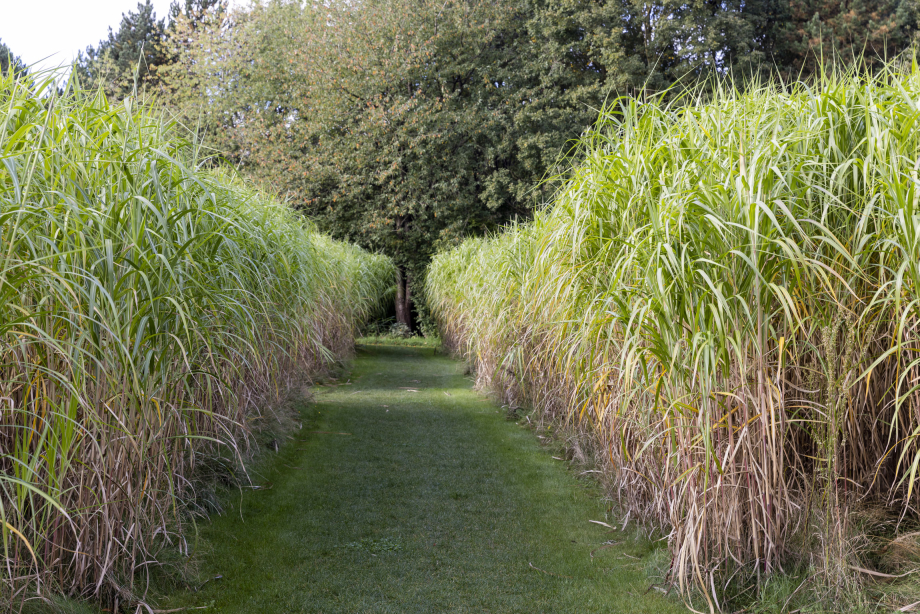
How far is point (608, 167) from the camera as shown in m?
3.11

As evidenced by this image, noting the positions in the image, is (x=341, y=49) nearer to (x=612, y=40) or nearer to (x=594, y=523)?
(x=612, y=40)

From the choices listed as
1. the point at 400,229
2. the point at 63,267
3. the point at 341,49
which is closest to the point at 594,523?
the point at 63,267

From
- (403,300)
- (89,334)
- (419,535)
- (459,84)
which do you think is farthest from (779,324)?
(459,84)

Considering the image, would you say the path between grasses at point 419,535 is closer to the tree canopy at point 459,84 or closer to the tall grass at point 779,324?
the tall grass at point 779,324

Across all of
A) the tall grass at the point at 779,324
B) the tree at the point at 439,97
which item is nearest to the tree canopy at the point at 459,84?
the tree at the point at 439,97

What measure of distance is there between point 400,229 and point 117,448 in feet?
49.9

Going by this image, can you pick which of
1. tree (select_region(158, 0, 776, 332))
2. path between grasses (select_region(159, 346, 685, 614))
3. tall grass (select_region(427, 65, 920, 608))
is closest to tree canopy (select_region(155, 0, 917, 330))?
tree (select_region(158, 0, 776, 332))

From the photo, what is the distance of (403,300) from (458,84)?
21.9 ft

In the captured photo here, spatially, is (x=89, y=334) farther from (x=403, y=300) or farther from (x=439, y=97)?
(x=439, y=97)

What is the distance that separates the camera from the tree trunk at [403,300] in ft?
58.4

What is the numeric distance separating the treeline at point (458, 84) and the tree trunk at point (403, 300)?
6 cm

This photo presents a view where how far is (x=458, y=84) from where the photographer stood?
701 inches

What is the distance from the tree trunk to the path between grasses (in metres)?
12.2

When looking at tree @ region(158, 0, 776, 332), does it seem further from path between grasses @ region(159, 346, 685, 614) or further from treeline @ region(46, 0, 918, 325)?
path between grasses @ region(159, 346, 685, 614)
